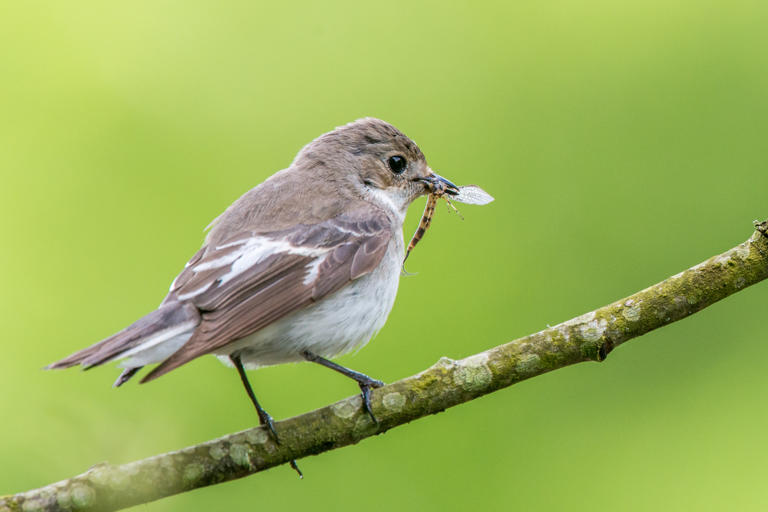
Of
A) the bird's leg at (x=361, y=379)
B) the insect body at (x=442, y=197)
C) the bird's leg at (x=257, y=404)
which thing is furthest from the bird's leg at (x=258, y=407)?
the insect body at (x=442, y=197)

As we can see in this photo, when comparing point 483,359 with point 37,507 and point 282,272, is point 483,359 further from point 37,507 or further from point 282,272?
point 37,507

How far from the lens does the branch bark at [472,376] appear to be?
8.47 ft

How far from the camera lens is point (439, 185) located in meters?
3.77

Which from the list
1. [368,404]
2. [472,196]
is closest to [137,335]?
[368,404]

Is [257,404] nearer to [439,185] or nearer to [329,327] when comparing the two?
[329,327]

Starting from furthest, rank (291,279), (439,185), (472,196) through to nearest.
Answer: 1. (439,185)
2. (472,196)
3. (291,279)

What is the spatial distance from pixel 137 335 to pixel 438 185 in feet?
5.24

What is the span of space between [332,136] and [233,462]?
172cm

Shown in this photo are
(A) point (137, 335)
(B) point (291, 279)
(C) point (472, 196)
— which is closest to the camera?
(A) point (137, 335)

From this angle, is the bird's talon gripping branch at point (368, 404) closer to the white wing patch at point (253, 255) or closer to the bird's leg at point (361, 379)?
the bird's leg at point (361, 379)

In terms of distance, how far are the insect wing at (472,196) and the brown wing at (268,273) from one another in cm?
43

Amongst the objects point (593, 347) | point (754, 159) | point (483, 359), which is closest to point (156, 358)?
point (483, 359)

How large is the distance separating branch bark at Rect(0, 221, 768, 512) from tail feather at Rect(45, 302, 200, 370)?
329 millimetres

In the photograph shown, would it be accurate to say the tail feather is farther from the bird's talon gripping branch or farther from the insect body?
the insect body
